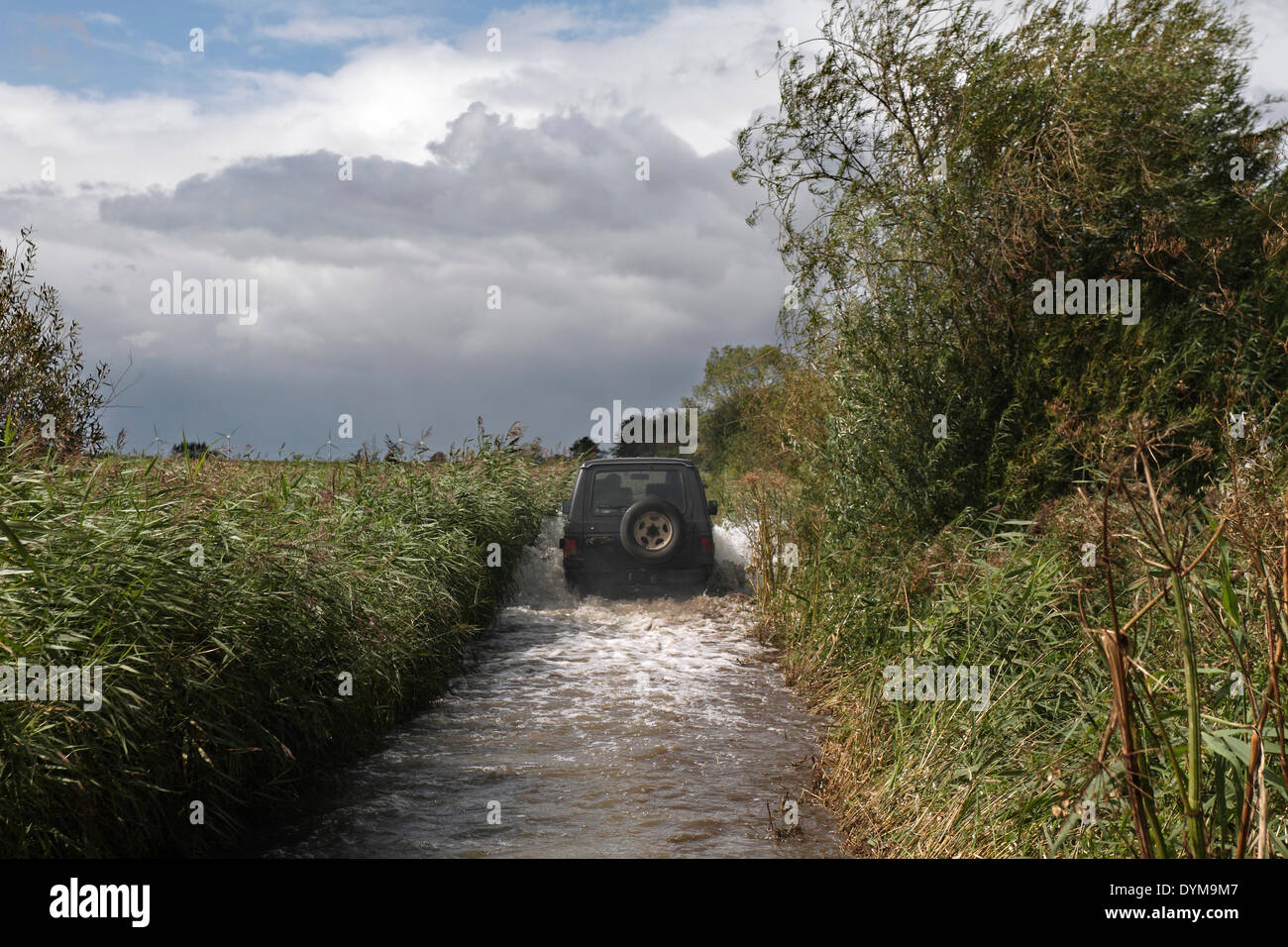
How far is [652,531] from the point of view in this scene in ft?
37.7

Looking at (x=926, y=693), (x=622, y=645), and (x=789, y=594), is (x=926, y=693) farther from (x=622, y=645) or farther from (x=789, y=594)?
(x=622, y=645)

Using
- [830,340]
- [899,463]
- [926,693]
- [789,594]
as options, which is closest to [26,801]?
[926,693]

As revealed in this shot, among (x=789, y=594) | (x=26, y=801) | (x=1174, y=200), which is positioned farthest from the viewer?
(x=789, y=594)

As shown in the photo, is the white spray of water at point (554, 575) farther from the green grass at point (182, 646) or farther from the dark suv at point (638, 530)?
the green grass at point (182, 646)

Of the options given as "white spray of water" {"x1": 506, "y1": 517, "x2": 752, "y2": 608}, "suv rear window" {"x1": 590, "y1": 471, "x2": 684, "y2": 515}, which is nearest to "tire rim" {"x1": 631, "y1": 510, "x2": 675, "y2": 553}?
"suv rear window" {"x1": 590, "y1": 471, "x2": 684, "y2": 515}

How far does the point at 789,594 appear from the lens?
977 centimetres

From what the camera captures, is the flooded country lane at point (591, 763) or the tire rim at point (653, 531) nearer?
the flooded country lane at point (591, 763)

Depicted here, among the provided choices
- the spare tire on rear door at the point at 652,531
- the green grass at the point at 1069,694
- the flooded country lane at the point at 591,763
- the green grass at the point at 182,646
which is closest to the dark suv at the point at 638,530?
the spare tire on rear door at the point at 652,531

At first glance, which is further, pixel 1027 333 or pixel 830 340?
pixel 830 340

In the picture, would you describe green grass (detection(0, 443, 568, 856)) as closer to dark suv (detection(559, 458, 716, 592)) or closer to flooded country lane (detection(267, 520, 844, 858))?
flooded country lane (detection(267, 520, 844, 858))

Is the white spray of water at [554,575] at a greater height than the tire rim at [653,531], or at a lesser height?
lesser

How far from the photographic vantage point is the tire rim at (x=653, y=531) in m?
11.4

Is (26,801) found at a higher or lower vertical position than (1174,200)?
lower
